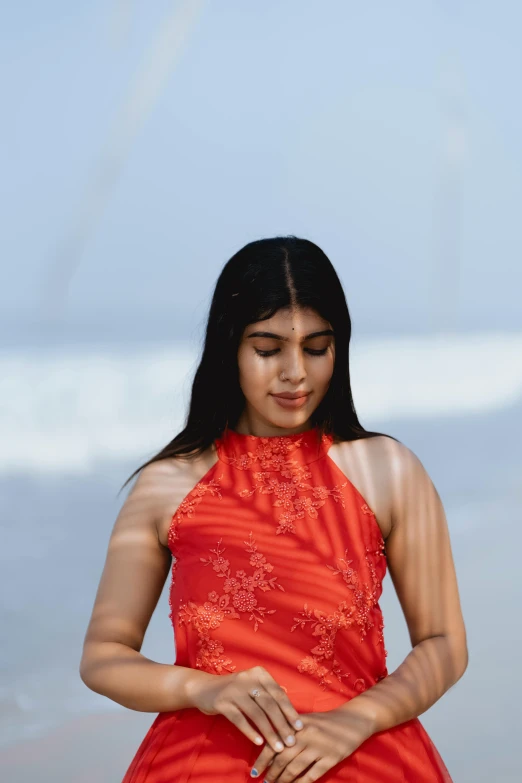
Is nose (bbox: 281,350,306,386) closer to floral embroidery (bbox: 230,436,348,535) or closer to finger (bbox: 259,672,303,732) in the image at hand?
floral embroidery (bbox: 230,436,348,535)

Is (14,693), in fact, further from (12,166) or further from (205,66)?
(205,66)

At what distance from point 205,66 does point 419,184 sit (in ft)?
3.29

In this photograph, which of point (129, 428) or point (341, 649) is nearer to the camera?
point (341, 649)

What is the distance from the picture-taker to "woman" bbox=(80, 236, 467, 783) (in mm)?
1760

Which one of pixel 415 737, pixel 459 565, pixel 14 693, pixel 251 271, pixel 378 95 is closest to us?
pixel 415 737

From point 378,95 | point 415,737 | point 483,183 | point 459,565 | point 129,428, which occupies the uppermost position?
point 378,95

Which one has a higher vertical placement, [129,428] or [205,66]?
[205,66]

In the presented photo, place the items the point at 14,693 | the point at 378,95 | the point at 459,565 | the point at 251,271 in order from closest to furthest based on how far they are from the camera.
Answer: the point at 251,271 < the point at 14,693 < the point at 459,565 < the point at 378,95

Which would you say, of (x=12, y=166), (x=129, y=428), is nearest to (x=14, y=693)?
(x=129, y=428)

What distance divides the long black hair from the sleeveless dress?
0.41ft

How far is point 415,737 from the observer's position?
1.83 metres

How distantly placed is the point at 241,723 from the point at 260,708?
1.3 inches

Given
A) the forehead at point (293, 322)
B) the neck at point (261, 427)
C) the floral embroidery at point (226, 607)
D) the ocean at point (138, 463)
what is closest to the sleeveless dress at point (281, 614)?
the floral embroidery at point (226, 607)

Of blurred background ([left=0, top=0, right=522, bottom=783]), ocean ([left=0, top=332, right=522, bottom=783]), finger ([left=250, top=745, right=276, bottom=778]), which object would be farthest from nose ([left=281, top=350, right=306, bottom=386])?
blurred background ([left=0, top=0, right=522, bottom=783])
